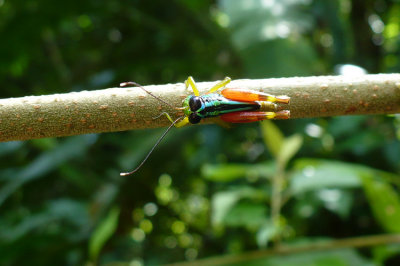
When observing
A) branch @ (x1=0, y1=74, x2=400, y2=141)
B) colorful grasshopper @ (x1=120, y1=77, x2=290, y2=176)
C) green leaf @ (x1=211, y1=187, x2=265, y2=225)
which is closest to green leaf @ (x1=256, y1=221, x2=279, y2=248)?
green leaf @ (x1=211, y1=187, x2=265, y2=225)

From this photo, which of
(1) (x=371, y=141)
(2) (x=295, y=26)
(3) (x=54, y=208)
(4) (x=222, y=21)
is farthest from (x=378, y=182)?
(4) (x=222, y=21)

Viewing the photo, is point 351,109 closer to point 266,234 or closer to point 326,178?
point 266,234

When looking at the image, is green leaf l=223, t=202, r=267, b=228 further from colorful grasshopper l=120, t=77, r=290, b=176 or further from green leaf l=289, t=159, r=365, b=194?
colorful grasshopper l=120, t=77, r=290, b=176

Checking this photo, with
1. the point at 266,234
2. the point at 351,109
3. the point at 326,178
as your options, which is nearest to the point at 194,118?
the point at 351,109

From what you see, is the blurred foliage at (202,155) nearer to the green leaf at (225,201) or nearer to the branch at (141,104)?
the green leaf at (225,201)

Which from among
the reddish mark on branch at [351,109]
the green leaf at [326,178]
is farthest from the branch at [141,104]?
the green leaf at [326,178]
